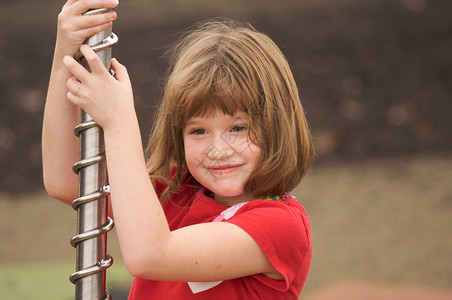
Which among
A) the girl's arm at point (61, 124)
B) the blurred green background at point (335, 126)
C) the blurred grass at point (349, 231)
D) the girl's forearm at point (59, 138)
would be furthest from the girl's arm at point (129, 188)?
the blurred grass at point (349, 231)

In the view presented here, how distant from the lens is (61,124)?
5.71ft

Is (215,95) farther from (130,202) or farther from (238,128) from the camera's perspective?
(130,202)

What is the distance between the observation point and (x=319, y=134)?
7648 millimetres

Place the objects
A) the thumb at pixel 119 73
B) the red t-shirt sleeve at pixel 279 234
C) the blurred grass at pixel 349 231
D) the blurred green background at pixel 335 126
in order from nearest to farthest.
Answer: the thumb at pixel 119 73, the red t-shirt sleeve at pixel 279 234, the blurred grass at pixel 349 231, the blurred green background at pixel 335 126

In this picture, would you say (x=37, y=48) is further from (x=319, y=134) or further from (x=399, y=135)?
(x=399, y=135)

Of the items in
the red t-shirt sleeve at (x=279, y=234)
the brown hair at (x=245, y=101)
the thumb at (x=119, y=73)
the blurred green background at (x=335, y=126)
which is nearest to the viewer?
the thumb at (x=119, y=73)

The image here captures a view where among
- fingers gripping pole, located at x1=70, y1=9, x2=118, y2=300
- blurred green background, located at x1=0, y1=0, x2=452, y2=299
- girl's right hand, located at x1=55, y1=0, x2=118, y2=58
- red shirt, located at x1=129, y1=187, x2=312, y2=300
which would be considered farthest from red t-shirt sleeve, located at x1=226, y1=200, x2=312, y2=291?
blurred green background, located at x1=0, y1=0, x2=452, y2=299

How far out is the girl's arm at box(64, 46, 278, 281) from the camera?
1430 mm

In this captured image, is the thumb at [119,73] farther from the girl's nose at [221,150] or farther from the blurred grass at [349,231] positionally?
the blurred grass at [349,231]

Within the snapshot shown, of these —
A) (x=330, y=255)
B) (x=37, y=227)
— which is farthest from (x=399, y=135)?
(x=37, y=227)

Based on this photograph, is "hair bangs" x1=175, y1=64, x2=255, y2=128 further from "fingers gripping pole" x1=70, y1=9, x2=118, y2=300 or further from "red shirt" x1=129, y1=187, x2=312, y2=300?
"fingers gripping pole" x1=70, y1=9, x2=118, y2=300

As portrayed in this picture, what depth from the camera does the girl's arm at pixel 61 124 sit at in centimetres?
155

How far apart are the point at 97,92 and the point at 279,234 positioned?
24.2 inches

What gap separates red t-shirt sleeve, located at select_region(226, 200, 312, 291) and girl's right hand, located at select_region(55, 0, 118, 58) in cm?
60
